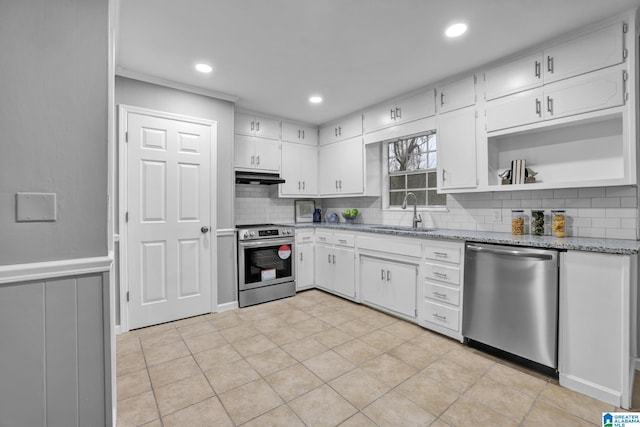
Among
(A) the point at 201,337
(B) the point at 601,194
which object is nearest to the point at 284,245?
(A) the point at 201,337

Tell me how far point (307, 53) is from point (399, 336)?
8.84 feet

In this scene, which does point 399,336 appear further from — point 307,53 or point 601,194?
point 307,53

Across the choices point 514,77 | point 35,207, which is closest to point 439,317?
point 514,77

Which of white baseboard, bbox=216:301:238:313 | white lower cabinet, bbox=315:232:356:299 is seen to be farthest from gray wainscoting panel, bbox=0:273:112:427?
white lower cabinet, bbox=315:232:356:299

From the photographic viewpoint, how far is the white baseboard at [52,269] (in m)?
1.17

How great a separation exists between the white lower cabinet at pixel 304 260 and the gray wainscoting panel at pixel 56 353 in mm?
2787

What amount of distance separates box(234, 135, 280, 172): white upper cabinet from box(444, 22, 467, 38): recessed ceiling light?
8.51 feet

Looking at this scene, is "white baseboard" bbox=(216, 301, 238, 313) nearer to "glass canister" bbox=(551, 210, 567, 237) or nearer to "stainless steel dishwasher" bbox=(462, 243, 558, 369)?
"stainless steel dishwasher" bbox=(462, 243, 558, 369)

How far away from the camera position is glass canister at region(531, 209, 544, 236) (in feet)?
8.18

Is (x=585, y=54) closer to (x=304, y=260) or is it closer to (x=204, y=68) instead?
(x=204, y=68)

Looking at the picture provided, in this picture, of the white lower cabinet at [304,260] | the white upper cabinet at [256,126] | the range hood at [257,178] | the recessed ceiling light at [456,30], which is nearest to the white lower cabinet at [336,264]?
the white lower cabinet at [304,260]

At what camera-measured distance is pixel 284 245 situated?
3873mm

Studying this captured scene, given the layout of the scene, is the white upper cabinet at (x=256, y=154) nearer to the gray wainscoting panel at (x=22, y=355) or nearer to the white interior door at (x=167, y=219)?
the white interior door at (x=167, y=219)

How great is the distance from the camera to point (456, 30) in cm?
219
